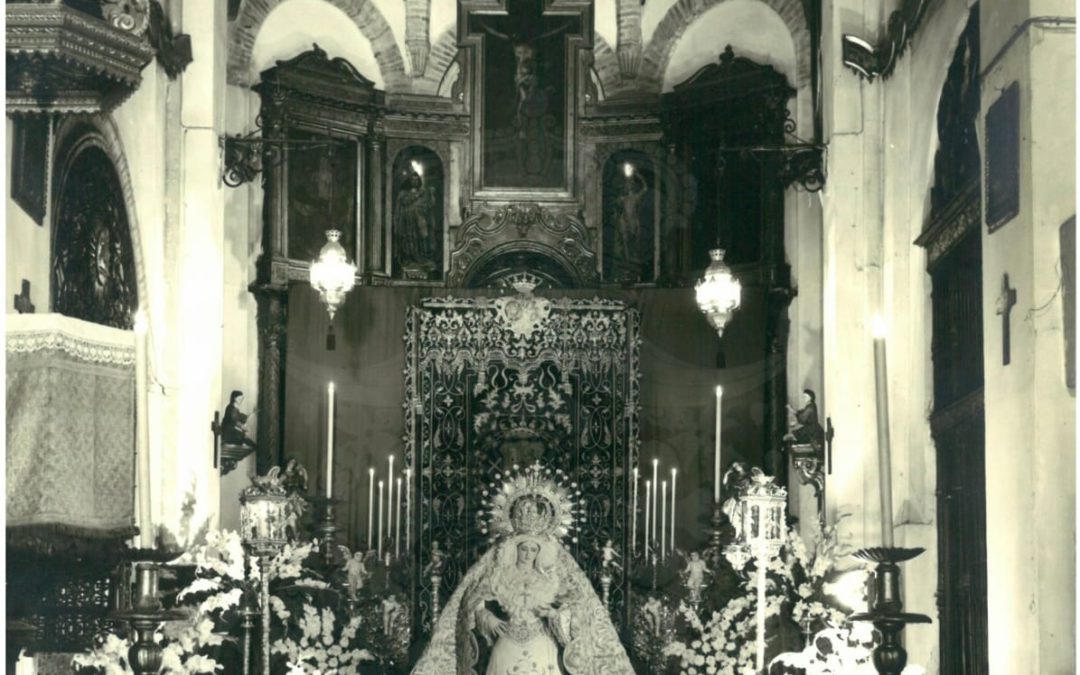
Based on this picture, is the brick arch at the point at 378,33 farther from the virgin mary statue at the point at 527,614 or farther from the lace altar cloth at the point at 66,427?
the lace altar cloth at the point at 66,427

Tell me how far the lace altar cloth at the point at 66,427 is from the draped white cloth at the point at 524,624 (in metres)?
3.04

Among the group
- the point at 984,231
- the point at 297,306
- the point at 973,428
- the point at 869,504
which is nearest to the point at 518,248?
the point at 297,306

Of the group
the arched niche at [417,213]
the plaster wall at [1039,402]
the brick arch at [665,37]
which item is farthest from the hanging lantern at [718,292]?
the plaster wall at [1039,402]

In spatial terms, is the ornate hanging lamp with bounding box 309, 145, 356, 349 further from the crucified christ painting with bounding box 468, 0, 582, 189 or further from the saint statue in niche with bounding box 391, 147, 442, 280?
the crucified christ painting with bounding box 468, 0, 582, 189

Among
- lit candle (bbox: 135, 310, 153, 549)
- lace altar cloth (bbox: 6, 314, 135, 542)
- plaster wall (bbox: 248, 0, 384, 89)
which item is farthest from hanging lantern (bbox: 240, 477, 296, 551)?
plaster wall (bbox: 248, 0, 384, 89)

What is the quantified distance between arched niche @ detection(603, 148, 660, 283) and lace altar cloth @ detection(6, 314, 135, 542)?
5755 mm

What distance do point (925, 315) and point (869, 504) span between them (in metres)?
1.20

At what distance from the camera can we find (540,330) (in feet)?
44.7

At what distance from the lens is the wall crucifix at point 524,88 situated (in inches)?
554

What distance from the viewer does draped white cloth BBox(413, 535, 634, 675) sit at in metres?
11.2

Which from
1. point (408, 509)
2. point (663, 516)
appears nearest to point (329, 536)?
point (408, 509)

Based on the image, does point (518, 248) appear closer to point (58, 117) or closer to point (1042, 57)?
point (58, 117)

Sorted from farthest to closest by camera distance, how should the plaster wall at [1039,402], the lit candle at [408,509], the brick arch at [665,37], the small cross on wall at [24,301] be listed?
the brick arch at [665,37] → the lit candle at [408,509] → the small cross on wall at [24,301] → the plaster wall at [1039,402]

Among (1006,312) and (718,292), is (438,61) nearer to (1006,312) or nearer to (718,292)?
(718,292)
